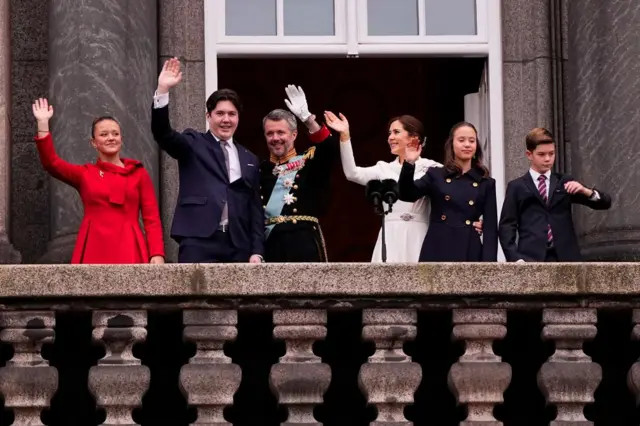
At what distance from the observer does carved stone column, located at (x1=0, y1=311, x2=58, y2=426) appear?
779 centimetres

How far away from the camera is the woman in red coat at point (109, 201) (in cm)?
1021

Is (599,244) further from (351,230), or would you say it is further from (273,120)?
(351,230)

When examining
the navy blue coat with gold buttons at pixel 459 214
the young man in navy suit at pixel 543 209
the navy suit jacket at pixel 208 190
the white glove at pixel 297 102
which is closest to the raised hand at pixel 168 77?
the navy suit jacket at pixel 208 190

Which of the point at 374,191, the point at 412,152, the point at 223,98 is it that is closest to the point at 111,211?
the point at 223,98

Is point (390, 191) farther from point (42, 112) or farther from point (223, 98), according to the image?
point (42, 112)

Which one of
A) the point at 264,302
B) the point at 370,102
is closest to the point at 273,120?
the point at 264,302

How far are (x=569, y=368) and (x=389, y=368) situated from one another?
75 centimetres

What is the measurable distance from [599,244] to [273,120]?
300 cm

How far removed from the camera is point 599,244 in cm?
1248

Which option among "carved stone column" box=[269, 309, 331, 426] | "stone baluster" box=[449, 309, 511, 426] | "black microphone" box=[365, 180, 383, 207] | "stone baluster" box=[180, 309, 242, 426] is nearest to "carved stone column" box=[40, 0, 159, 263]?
"black microphone" box=[365, 180, 383, 207]

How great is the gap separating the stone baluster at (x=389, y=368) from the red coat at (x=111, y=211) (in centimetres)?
254

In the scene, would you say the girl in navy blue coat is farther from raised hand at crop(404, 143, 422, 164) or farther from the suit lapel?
the suit lapel

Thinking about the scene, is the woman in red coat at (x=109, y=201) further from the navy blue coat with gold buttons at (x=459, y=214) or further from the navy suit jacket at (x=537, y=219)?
the navy suit jacket at (x=537, y=219)

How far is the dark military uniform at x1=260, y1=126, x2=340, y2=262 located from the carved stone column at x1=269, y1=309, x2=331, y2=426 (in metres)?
2.42
